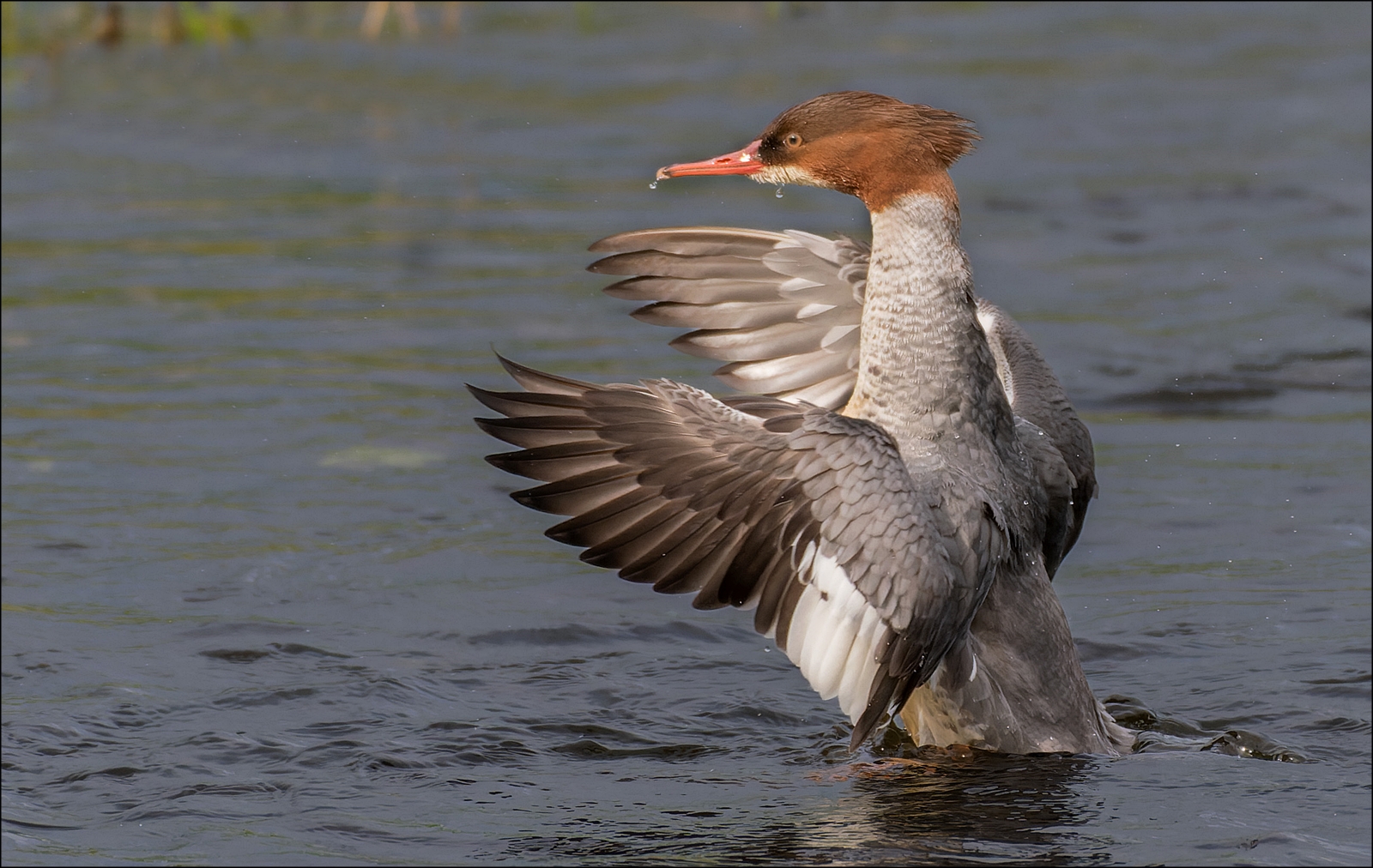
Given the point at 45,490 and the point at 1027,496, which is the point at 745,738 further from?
the point at 45,490

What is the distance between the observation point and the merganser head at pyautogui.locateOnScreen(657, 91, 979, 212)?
19.3 ft

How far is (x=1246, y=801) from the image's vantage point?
222 inches

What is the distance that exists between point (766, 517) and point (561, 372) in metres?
3.96

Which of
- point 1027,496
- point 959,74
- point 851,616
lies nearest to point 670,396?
point 851,616

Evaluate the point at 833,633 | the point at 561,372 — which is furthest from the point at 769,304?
the point at 561,372

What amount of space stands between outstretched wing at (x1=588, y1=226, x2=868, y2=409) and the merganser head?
808mm

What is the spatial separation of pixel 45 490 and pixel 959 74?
27.9 ft

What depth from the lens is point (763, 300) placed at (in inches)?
273

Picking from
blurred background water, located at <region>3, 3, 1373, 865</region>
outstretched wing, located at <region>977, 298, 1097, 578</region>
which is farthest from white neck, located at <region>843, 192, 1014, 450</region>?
blurred background water, located at <region>3, 3, 1373, 865</region>

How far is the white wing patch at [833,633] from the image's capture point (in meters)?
5.44

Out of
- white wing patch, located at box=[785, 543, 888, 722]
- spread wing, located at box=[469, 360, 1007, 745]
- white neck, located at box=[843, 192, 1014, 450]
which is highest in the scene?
white neck, located at box=[843, 192, 1014, 450]

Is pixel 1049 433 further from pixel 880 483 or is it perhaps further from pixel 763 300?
pixel 880 483

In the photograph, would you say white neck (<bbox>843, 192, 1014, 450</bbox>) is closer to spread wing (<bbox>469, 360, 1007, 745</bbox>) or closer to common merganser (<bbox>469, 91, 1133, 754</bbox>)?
common merganser (<bbox>469, 91, 1133, 754</bbox>)

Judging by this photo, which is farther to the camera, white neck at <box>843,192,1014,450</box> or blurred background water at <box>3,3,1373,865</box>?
white neck at <box>843,192,1014,450</box>
